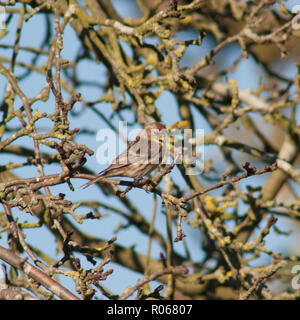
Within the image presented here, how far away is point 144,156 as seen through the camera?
521 cm

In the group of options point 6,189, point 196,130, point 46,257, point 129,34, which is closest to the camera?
point 6,189

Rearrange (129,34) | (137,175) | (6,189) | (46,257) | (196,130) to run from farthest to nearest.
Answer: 1. (196,130)
2. (46,257)
3. (137,175)
4. (129,34)
5. (6,189)

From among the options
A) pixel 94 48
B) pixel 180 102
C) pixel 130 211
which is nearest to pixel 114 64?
pixel 94 48

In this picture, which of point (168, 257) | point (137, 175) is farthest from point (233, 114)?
point (168, 257)

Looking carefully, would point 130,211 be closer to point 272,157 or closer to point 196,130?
point 196,130

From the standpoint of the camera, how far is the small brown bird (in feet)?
16.9

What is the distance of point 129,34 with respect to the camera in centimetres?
501

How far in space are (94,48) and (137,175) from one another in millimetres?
1569

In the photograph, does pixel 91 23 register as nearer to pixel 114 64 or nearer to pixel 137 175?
pixel 114 64

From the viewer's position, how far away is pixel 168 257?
575 cm

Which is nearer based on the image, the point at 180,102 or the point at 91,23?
the point at 91,23

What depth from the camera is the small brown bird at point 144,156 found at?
5.14 meters
